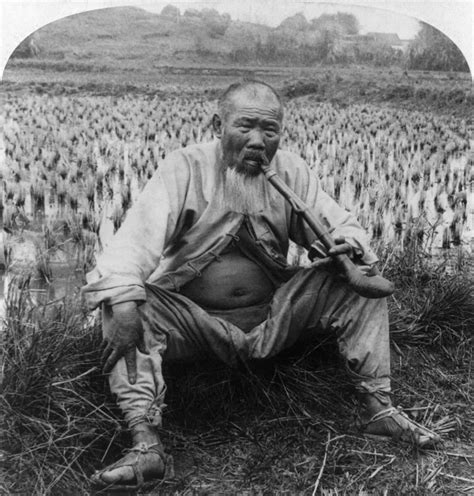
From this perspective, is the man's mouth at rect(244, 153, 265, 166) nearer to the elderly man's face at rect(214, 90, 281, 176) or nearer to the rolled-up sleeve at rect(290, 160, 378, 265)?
the elderly man's face at rect(214, 90, 281, 176)

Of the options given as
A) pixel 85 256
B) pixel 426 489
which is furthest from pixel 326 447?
pixel 85 256

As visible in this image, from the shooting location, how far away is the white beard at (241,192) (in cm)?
345

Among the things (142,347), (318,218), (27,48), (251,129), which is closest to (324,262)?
(318,218)

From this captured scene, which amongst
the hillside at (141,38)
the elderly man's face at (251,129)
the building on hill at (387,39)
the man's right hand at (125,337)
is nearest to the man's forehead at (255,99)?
the elderly man's face at (251,129)

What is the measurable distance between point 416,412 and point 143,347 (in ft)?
4.53

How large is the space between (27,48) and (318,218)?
4.80ft

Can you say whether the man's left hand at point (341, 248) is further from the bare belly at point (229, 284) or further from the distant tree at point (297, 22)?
the distant tree at point (297, 22)

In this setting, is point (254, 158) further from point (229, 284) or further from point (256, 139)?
point (229, 284)

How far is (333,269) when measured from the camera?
11.5ft

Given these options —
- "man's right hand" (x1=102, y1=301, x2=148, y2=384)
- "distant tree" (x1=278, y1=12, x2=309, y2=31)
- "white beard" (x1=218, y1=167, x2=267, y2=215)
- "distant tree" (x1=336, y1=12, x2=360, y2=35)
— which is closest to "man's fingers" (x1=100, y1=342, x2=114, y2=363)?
"man's right hand" (x1=102, y1=301, x2=148, y2=384)

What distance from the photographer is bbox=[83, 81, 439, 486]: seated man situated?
326 cm

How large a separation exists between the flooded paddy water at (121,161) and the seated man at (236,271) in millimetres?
318

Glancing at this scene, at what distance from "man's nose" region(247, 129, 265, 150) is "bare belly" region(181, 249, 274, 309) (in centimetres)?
49

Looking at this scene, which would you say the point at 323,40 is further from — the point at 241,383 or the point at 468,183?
the point at 241,383
